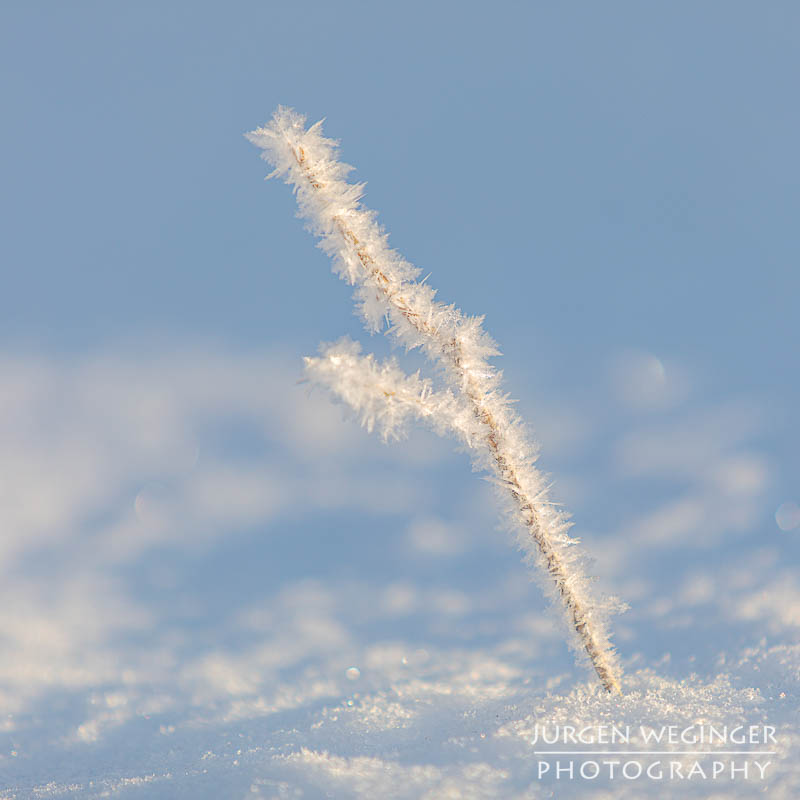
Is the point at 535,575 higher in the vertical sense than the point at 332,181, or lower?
lower

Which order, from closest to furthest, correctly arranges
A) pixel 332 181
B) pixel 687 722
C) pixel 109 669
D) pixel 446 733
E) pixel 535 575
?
1. pixel 332 181
2. pixel 535 575
3. pixel 687 722
4. pixel 446 733
5. pixel 109 669

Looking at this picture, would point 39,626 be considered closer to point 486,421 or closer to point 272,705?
point 272,705

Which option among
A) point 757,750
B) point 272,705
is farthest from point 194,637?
point 757,750

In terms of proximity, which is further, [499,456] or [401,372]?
[499,456]

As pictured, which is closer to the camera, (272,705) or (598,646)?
(598,646)

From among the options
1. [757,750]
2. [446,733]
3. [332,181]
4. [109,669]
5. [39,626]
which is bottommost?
[757,750]

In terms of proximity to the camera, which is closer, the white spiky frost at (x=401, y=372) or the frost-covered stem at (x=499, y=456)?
the white spiky frost at (x=401, y=372)

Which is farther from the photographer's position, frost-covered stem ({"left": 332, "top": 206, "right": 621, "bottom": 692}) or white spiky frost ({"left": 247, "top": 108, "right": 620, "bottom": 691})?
frost-covered stem ({"left": 332, "top": 206, "right": 621, "bottom": 692})

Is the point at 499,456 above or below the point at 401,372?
below
